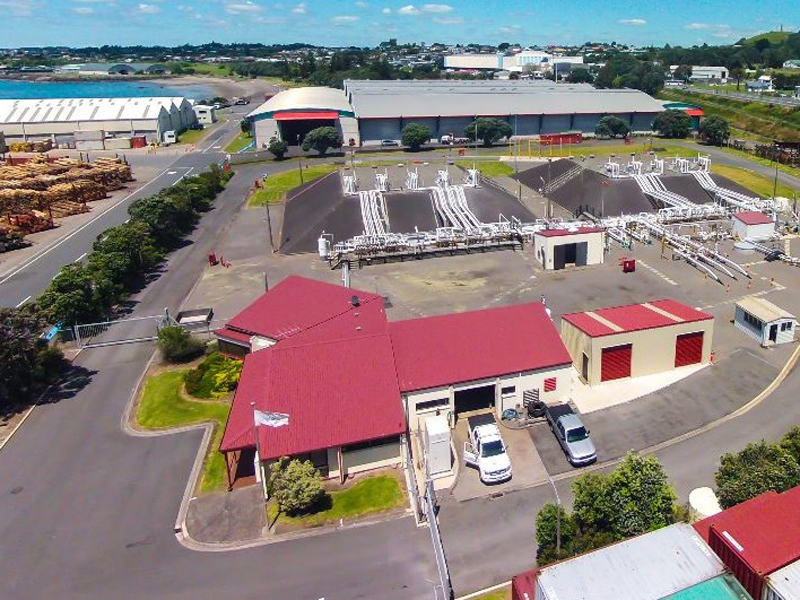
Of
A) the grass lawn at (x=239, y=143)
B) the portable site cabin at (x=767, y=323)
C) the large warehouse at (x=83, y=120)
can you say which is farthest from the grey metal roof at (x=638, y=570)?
the large warehouse at (x=83, y=120)

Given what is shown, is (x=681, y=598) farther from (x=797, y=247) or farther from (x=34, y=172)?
(x=34, y=172)

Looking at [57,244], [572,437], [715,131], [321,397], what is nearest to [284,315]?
[321,397]

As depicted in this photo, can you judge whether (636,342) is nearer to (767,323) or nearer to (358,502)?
(767,323)

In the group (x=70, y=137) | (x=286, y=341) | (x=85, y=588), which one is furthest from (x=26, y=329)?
(x=70, y=137)

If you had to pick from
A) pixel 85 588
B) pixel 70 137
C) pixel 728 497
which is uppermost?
pixel 70 137

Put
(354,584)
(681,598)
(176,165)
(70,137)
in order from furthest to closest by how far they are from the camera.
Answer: (70,137) → (176,165) → (354,584) → (681,598)

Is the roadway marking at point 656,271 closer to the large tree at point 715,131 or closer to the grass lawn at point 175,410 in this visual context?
the grass lawn at point 175,410
